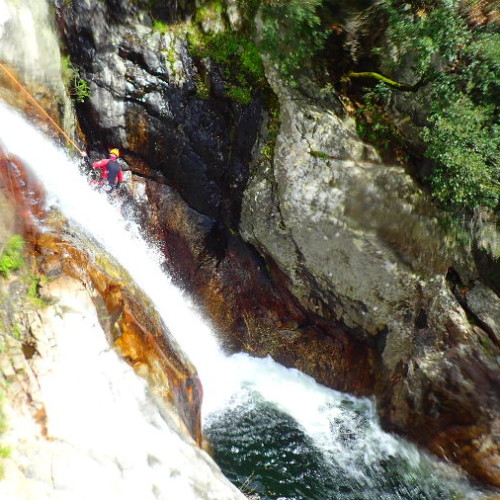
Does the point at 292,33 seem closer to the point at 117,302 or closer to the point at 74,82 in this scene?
the point at 74,82

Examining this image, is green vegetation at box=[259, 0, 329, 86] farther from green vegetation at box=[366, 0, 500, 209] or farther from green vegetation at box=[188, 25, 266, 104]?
green vegetation at box=[366, 0, 500, 209]

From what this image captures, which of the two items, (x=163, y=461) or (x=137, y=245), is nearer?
(x=163, y=461)

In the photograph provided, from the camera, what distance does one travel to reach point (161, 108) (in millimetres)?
9117

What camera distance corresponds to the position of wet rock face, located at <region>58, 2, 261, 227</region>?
28.5 feet

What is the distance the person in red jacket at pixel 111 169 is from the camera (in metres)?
9.23

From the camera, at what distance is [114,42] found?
893cm

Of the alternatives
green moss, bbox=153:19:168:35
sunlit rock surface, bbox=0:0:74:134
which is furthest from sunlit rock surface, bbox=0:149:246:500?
green moss, bbox=153:19:168:35

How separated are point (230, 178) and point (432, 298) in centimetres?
510

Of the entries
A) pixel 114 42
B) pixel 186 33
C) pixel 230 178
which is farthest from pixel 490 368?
pixel 114 42

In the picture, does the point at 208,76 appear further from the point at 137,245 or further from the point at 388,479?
the point at 388,479

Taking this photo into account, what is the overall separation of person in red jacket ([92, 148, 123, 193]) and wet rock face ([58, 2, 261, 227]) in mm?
500

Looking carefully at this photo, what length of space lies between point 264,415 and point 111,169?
6.78m

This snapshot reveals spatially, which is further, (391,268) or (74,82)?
(74,82)

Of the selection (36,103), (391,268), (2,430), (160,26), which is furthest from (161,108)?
(2,430)
